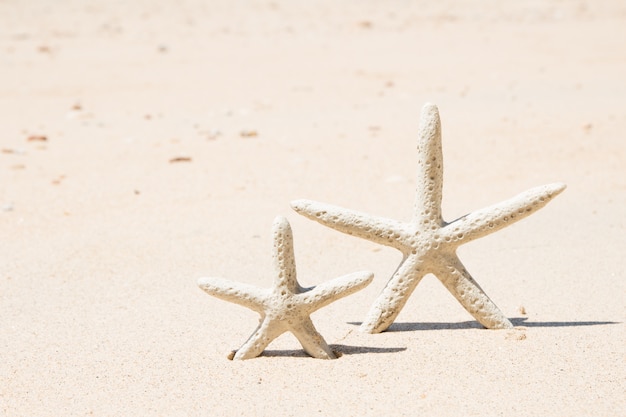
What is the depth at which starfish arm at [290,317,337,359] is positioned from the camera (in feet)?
12.8

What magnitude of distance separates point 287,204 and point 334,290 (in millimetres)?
3117

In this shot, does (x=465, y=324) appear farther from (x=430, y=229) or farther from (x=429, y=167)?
(x=429, y=167)

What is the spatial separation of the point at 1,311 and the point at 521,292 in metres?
2.80

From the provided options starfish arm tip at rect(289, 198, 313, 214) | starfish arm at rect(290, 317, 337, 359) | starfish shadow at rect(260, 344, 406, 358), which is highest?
starfish arm tip at rect(289, 198, 313, 214)

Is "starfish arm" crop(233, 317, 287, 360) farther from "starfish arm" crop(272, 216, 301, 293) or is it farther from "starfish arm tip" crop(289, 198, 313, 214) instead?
"starfish arm tip" crop(289, 198, 313, 214)

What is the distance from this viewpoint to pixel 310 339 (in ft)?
12.8

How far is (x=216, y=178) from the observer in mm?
7664

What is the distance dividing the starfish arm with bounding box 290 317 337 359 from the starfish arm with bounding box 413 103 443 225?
2.32ft

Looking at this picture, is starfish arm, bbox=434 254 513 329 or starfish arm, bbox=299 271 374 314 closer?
starfish arm, bbox=299 271 374 314

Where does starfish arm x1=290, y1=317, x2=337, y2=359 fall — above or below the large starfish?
below

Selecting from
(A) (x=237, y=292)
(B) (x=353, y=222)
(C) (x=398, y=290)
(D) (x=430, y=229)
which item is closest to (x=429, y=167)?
(D) (x=430, y=229)

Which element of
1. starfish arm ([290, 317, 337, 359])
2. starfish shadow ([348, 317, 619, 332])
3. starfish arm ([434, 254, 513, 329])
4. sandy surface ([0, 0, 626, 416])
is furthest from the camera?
starfish shadow ([348, 317, 619, 332])

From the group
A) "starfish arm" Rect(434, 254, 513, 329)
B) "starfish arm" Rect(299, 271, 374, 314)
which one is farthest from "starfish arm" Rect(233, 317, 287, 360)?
"starfish arm" Rect(434, 254, 513, 329)

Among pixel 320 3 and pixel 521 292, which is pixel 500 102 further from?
pixel 320 3
